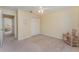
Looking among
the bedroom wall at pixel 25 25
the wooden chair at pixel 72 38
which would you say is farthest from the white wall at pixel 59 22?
the bedroom wall at pixel 25 25

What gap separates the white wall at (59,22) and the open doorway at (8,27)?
0.79 m

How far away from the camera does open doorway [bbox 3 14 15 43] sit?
181cm

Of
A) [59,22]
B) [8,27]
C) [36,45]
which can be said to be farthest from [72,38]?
[8,27]

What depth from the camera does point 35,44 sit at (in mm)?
1933

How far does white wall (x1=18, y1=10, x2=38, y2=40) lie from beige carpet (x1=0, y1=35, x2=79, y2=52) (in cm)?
14

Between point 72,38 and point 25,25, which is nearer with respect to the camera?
point 72,38

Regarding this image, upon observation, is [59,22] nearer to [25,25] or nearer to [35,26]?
[35,26]

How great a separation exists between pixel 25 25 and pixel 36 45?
0.62 metres

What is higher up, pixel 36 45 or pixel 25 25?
pixel 25 25

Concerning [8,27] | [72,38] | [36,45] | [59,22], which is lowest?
[36,45]

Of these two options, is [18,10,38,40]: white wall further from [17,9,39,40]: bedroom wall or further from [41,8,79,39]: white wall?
[41,8,79,39]: white wall

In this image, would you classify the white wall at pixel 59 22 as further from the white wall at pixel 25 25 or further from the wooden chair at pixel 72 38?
the white wall at pixel 25 25

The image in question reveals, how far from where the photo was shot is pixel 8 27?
184cm
